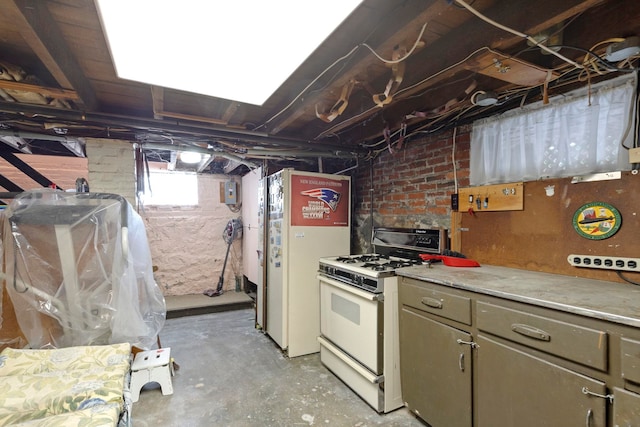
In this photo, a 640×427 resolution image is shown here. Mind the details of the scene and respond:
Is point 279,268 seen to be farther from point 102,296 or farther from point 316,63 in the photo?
point 316,63

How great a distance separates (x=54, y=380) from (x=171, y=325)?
242 centimetres

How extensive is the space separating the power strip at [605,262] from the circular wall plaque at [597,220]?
0.11 m

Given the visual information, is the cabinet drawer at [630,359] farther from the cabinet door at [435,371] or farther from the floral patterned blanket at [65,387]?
the floral patterned blanket at [65,387]

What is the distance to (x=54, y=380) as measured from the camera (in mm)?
1553

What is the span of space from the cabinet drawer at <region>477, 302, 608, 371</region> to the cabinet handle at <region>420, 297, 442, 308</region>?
25 centimetres

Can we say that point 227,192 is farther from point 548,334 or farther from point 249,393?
point 548,334

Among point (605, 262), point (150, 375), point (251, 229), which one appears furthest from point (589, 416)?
point (251, 229)

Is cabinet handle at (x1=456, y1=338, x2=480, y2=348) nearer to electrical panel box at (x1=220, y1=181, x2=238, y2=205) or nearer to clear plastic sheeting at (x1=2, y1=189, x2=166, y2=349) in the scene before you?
clear plastic sheeting at (x1=2, y1=189, x2=166, y2=349)

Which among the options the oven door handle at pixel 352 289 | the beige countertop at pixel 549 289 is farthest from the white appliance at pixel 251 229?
the beige countertop at pixel 549 289

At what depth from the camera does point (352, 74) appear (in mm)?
1671

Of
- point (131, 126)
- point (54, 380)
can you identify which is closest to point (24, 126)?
point (131, 126)

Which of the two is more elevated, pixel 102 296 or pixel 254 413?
pixel 102 296

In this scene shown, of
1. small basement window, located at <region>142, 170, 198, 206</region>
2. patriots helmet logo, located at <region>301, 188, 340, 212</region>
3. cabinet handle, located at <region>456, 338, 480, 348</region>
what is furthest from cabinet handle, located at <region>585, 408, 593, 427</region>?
small basement window, located at <region>142, 170, 198, 206</region>

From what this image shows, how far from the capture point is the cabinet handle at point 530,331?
1.27m
